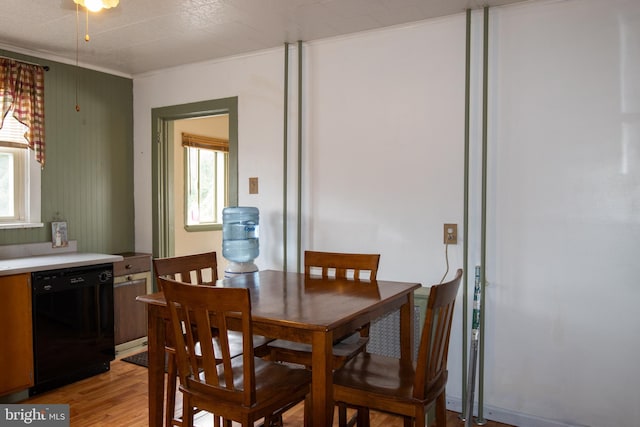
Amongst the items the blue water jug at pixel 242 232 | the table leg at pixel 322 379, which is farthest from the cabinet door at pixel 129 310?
the table leg at pixel 322 379

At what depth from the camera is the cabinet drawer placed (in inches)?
153

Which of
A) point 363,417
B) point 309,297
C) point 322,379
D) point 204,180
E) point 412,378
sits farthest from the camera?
point 204,180

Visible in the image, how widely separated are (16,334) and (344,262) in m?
2.17

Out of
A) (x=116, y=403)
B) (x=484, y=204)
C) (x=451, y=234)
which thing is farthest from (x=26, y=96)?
(x=484, y=204)

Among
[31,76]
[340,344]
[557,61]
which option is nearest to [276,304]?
[340,344]

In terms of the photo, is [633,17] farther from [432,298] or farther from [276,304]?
[276,304]

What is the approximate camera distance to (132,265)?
4.01 meters

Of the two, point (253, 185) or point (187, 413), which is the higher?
point (253, 185)

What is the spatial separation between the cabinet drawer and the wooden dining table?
1.77 metres

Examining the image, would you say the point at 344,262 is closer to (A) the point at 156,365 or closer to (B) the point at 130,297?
(A) the point at 156,365

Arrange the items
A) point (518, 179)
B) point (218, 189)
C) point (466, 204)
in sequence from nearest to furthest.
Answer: point (518, 179), point (466, 204), point (218, 189)

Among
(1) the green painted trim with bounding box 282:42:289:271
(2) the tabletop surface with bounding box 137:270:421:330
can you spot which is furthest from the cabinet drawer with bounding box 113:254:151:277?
(2) the tabletop surface with bounding box 137:270:421:330

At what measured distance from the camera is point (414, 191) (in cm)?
305

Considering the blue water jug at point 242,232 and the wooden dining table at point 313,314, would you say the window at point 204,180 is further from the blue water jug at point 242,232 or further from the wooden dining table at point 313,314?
the wooden dining table at point 313,314
